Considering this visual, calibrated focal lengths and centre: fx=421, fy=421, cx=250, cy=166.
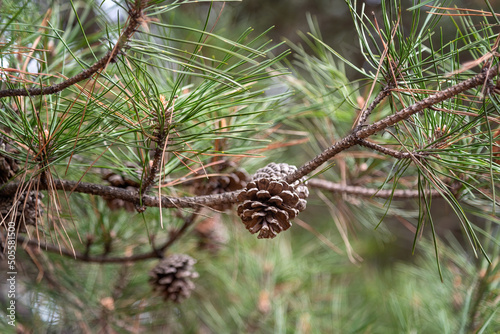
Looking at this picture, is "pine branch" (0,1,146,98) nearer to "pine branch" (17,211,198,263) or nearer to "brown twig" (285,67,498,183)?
"brown twig" (285,67,498,183)

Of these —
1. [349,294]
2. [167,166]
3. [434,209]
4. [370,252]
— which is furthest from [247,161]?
[434,209]

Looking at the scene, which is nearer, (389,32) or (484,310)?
(389,32)

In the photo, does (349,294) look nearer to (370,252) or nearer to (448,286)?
(370,252)

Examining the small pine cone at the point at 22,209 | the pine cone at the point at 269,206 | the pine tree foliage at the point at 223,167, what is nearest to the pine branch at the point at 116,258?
the pine tree foliage at the point at 223,167

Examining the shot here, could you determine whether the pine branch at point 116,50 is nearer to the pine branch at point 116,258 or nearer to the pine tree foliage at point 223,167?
the pine tree foliage at point 223,167

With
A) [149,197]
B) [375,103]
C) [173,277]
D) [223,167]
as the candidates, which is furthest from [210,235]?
[375,103]

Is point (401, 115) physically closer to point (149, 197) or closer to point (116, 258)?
point (149, 197)

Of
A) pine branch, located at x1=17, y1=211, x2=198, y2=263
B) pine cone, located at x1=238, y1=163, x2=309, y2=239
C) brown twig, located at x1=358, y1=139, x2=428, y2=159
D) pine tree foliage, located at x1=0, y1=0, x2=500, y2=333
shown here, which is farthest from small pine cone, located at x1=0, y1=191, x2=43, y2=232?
brown twig, located at x1=358, y1=139, x2=428, y2=159

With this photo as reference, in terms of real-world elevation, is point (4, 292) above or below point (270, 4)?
below
